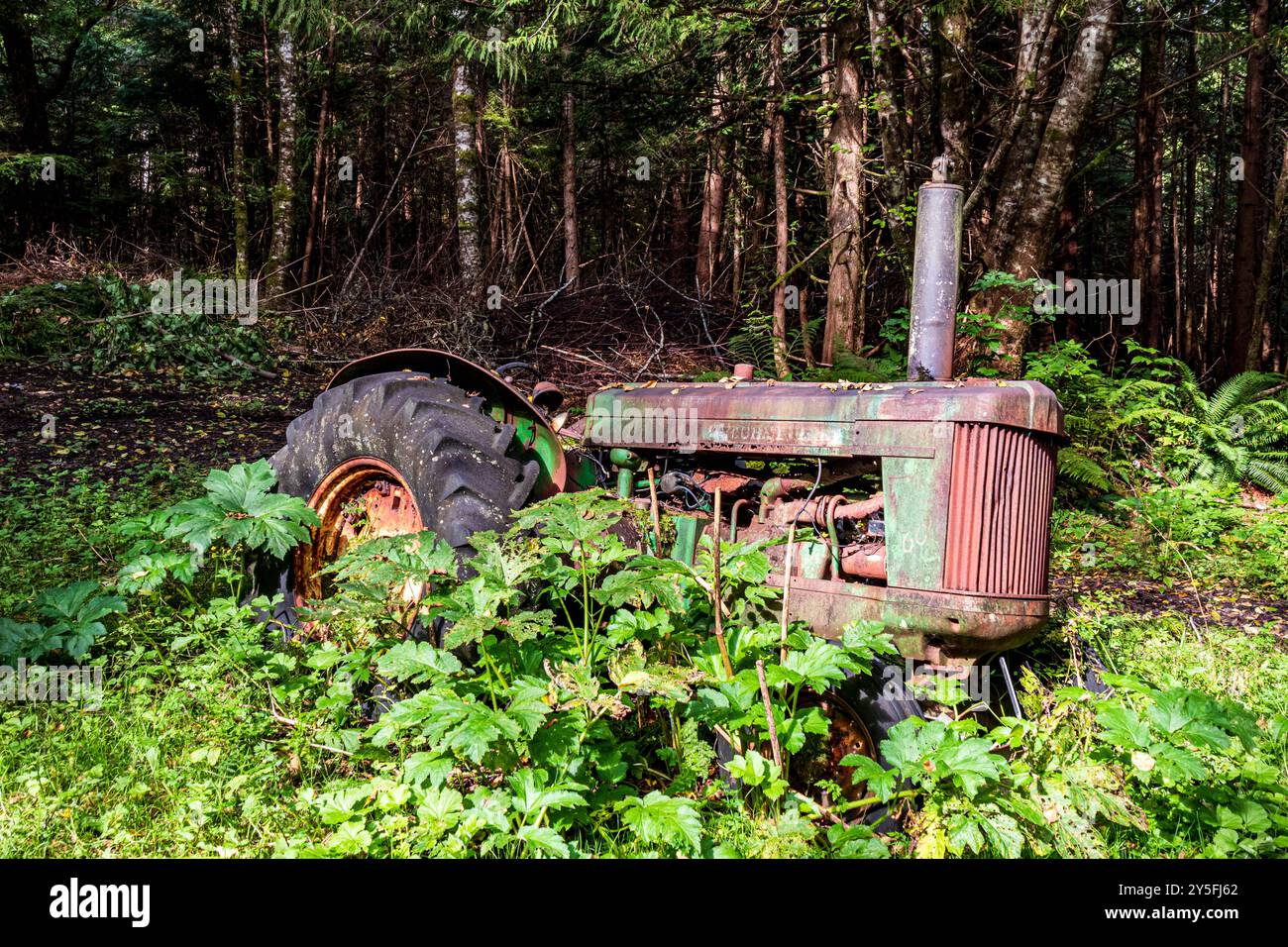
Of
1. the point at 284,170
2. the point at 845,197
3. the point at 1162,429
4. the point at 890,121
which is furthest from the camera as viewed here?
the point at 284,170

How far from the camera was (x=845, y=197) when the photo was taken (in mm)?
7293

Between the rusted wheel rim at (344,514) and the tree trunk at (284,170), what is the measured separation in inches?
300

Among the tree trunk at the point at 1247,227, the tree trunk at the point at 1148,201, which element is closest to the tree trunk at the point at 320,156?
the tree trunk at the point at 1148,201

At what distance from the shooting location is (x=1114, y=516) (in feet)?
20.6

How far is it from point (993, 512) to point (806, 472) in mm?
836

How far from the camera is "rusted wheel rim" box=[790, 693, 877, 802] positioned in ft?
9.09

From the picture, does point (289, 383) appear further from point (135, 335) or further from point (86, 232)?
point (86, 232)

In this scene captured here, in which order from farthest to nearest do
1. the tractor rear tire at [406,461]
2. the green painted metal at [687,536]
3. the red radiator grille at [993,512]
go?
the green painted metal at [687,536] < the tractor rear tire at [406,461] < the red radiator grille at [993,512]

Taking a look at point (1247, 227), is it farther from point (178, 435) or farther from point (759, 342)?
point (178, 435)

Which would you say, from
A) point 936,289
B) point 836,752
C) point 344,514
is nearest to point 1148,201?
point 936,289

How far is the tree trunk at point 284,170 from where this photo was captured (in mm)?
10328

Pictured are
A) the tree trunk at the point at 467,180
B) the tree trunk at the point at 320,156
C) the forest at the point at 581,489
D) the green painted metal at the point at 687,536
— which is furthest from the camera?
the tree trunk at the point at 320,156

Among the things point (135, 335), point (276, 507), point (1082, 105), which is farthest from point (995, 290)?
point (135, 335)

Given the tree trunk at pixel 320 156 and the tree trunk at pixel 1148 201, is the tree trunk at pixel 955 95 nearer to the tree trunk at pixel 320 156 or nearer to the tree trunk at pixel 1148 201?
the tree trunk at pixel 1148 201
